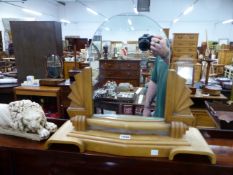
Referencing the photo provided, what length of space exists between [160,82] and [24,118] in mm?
597

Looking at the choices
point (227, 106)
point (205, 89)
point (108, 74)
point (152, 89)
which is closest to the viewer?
point (152, 89)

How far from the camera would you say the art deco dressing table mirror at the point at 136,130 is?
750mm

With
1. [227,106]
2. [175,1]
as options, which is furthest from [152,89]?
[175,1]

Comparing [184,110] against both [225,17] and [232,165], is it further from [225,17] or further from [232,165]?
[225,17]

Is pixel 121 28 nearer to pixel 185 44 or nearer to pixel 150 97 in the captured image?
pixel 150 97

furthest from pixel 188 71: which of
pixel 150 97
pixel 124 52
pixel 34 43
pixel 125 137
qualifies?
pixel 34 43

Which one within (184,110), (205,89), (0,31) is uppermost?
(0,31)

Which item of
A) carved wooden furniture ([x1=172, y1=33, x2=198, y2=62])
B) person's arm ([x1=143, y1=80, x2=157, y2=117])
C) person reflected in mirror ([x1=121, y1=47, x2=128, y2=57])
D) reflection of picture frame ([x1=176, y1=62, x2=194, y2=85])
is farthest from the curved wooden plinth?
carved wooden furniture ([x1=172, y1=33, x2=198, y2=62])

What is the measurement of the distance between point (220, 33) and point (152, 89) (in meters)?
12.3

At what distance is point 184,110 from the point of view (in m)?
0.77

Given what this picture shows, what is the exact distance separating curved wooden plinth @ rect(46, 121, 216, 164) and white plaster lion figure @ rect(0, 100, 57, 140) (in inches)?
3.8

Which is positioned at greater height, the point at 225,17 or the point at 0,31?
the point at 225,17

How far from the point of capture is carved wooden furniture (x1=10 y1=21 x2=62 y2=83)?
309cm

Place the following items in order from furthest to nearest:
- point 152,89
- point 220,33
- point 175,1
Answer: point 220,33
point 175,1
point 152,89
